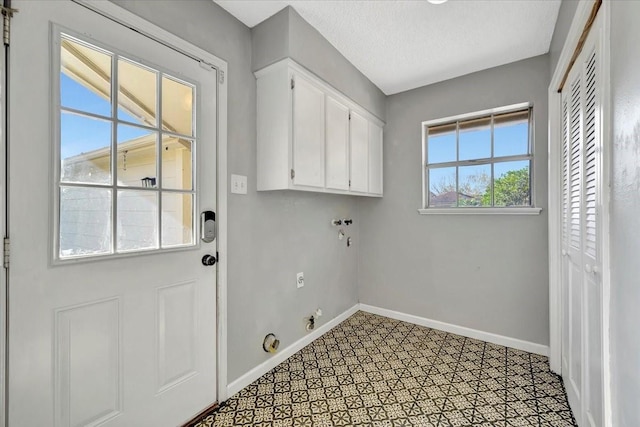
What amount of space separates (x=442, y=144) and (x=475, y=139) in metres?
0.30

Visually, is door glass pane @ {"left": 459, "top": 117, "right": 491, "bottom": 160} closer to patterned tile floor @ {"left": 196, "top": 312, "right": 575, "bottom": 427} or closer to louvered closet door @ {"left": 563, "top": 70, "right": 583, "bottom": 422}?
louvered closet door @ {"left": 563, "top": 70, "right": 583, "bottom": 422}

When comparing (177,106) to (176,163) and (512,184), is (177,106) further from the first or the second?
(512,184)

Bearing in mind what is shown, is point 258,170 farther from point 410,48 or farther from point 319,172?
point 410,48

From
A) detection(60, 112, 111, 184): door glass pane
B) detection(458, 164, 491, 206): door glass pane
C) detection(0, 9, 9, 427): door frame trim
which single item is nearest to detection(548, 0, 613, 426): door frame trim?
detection(458, 164, 491, 206): door glass pane

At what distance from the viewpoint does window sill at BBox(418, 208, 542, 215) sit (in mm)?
2361

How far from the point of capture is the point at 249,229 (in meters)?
1.96

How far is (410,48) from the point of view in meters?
2.26

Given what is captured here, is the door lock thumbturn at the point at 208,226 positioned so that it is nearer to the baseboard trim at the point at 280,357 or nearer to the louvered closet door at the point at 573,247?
the baseboard trim at the point at 280,357

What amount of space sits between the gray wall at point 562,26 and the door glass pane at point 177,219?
2244 mm

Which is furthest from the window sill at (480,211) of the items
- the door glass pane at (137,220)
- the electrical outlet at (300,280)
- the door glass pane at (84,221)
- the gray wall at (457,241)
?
the door glass pane at (84,221)

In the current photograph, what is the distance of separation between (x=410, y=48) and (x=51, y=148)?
7.83 feet

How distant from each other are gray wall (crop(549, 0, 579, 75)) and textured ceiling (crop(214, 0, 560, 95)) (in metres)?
0.07

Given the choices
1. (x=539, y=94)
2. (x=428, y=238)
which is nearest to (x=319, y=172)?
(x=428, y=238)

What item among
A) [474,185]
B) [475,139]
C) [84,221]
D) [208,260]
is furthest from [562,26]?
[84,221]
